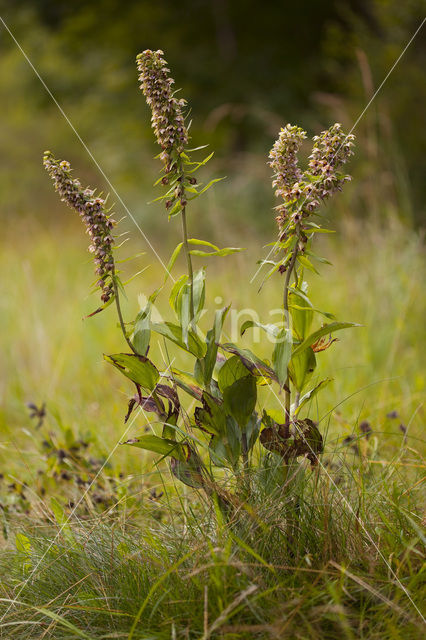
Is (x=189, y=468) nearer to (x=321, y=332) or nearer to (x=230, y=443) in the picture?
(x=230, y=443)

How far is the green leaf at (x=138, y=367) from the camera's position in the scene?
1350mm

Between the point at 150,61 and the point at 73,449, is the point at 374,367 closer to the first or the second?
the point at 73,449

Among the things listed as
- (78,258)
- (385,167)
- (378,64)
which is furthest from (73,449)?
(378,64)

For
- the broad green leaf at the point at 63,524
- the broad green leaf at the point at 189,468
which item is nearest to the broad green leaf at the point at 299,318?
the broad green leaf at the point at 189,468

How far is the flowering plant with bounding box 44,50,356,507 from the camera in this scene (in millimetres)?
1291

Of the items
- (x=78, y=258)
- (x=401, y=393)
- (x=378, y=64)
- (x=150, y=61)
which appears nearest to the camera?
(x=150, y=61)

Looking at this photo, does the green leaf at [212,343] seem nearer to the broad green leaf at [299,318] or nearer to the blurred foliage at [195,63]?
the broad green leaf at [299,318]

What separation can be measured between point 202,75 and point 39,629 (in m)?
8.66

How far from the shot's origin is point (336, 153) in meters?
1.30

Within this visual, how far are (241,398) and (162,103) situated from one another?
2.24 feet

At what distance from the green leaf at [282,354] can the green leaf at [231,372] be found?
9cm

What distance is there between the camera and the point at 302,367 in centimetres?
145

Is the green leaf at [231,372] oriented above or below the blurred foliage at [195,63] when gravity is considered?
below

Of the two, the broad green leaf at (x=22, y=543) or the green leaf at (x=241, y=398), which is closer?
the green leaf at (x=241, y=398)
